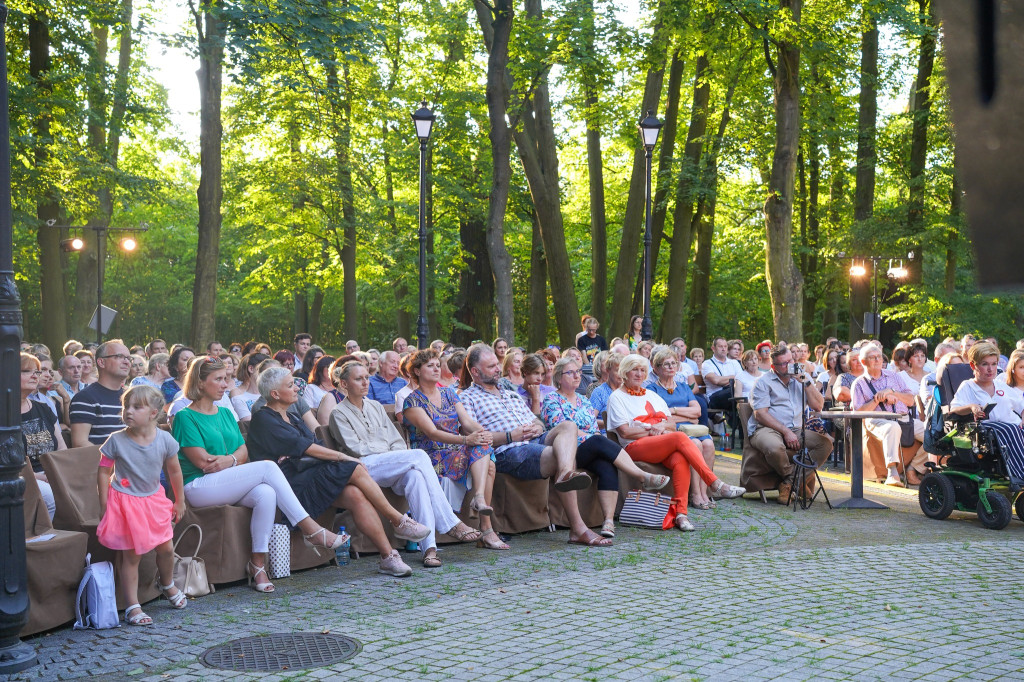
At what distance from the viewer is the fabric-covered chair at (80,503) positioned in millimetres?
6910

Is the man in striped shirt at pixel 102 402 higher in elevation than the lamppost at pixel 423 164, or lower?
lower

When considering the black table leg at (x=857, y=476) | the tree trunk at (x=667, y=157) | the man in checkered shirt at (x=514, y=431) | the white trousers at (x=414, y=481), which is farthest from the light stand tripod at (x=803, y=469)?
the tree trunk at (x=667, y=157)

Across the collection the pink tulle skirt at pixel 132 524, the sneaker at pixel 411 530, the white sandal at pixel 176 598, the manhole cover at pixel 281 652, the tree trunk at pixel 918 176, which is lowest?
the manhole cover at pixel 281 652

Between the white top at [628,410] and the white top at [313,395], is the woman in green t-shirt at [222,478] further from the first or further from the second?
the white top at [628,410]

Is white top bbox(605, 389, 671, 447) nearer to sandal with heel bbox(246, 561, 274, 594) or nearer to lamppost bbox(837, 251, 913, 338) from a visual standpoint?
sandal with heel bbox(246, 561, 274, 594)

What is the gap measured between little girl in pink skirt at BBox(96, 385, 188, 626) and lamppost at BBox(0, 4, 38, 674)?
907mm

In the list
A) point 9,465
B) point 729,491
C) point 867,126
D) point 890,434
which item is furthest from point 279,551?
point 867,126

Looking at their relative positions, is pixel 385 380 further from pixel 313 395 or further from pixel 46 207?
pixel 46 207

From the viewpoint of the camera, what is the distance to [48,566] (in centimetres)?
635

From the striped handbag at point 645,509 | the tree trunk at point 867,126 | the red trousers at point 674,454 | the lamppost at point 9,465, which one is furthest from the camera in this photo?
the tree trunk at point 867,126

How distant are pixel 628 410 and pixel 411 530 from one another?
321 centimetres

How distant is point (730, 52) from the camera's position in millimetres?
24609

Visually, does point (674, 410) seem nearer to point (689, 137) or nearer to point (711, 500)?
point (711, 500)

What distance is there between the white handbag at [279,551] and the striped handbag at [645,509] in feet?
11.8
